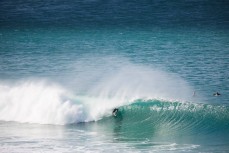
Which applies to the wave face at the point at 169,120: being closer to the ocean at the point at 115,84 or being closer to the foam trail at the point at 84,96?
the ocean at the point at 115,84

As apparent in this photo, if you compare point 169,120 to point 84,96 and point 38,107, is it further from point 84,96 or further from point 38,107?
point 84,96

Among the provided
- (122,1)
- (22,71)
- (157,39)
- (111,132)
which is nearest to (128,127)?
(111,132)

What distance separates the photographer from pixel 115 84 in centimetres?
4953

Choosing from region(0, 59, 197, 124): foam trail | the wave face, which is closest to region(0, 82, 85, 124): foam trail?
region(0, 59, 197, 124): foam trail

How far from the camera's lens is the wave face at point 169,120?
1438 inches

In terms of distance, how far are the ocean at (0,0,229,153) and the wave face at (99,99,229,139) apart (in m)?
0.05

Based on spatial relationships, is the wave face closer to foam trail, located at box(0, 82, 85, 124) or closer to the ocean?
the ocean

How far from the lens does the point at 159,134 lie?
36250 mm

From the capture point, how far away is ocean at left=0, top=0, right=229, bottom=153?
116 feet

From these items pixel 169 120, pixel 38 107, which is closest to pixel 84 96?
pixel 38 107

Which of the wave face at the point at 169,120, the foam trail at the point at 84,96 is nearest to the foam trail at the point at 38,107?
the foam trail at the point at 84,96

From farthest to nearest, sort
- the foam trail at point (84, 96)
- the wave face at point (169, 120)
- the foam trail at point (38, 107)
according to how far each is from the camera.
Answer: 1. the foam trail at point (84, 96)
2. the foam trail at point (38, 107)
3. the wave face at point (169, 120)

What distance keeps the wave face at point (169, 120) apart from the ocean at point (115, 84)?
0.05m

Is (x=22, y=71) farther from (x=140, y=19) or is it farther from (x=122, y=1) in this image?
(x=122, y=1)
